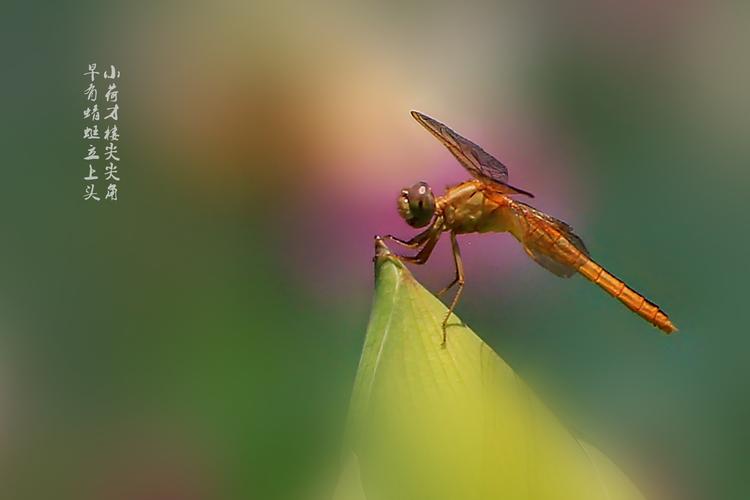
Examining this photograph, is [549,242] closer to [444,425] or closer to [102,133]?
[444,425]

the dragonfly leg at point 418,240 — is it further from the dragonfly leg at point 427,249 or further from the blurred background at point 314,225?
the blurred background at point 314,225

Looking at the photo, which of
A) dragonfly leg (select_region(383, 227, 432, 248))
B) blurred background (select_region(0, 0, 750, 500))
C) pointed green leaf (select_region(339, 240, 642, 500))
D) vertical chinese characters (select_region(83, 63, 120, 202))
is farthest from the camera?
vertical chinese characters (select_region(83, 63, 120, 202))

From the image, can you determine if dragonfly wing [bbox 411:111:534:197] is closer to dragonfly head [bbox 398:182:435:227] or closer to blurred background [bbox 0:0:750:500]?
dragonfly head [bbox 398:182:435:227]

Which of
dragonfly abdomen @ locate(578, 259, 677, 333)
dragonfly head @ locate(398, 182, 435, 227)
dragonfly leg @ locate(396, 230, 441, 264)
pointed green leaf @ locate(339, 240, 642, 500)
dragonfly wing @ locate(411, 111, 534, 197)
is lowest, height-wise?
pointed green leaf @ locate(339, 240, 642, 500)

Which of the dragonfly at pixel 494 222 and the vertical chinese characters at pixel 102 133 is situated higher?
the vertical chinese characters at pixel 102 133

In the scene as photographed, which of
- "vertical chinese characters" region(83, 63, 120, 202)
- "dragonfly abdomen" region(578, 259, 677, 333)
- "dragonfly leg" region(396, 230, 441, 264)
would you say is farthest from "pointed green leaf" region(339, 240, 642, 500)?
"vertical chinese characters" region(83, 63, 120, 202)

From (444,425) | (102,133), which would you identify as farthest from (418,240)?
(102,133)

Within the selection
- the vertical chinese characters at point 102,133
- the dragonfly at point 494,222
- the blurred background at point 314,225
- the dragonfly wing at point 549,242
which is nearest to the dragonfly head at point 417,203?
the dragonfly at point 494,222
